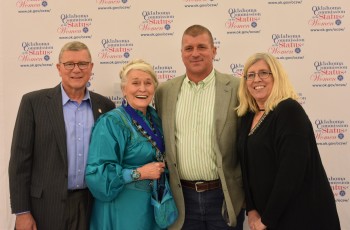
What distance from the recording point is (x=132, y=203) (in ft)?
7.14

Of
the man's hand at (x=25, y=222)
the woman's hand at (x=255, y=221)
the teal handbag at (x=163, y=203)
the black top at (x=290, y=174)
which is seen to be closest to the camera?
the black top at (x=290, y=174)

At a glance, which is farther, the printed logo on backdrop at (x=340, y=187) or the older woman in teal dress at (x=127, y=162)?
the printed logo on backdrop at (x=340, y=187)

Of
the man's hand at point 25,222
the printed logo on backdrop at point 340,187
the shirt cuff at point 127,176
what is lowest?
the printed logo on backdrop at point 340,187

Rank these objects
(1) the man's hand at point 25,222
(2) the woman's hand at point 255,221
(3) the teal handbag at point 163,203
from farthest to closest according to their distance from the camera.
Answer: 1. (1) the man's hand at point 25,222
2. (3) the teal handbag at point 163,203
3. (2) the woman's hand at point 255,221

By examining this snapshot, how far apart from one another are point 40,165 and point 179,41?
160cm

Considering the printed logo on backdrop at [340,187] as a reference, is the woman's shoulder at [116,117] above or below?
above

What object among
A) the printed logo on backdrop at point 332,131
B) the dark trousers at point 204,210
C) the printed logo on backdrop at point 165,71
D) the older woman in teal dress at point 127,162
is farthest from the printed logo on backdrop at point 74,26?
the printed logo on backdrop at point 332,131

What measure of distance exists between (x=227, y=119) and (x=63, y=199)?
1210mm

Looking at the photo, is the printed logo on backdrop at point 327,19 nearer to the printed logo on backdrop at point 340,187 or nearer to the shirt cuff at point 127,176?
the printed logo on backdrop at point 340,187

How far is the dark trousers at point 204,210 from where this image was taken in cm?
237

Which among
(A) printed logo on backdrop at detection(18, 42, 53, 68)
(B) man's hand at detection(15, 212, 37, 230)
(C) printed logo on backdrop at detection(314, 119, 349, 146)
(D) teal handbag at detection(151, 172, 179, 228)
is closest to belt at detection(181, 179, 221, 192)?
(D) teal handbag at detection(151, 172, 179, 228)

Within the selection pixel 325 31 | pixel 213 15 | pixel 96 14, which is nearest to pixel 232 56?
pixel 213 15

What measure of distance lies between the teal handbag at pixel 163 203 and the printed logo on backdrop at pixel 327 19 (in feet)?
6.34

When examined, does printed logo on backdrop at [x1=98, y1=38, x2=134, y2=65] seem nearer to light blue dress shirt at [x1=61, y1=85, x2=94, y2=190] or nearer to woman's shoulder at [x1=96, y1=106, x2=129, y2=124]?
light blue dress shirt at [x1=61, y1=85, x2=94, y2=190]
